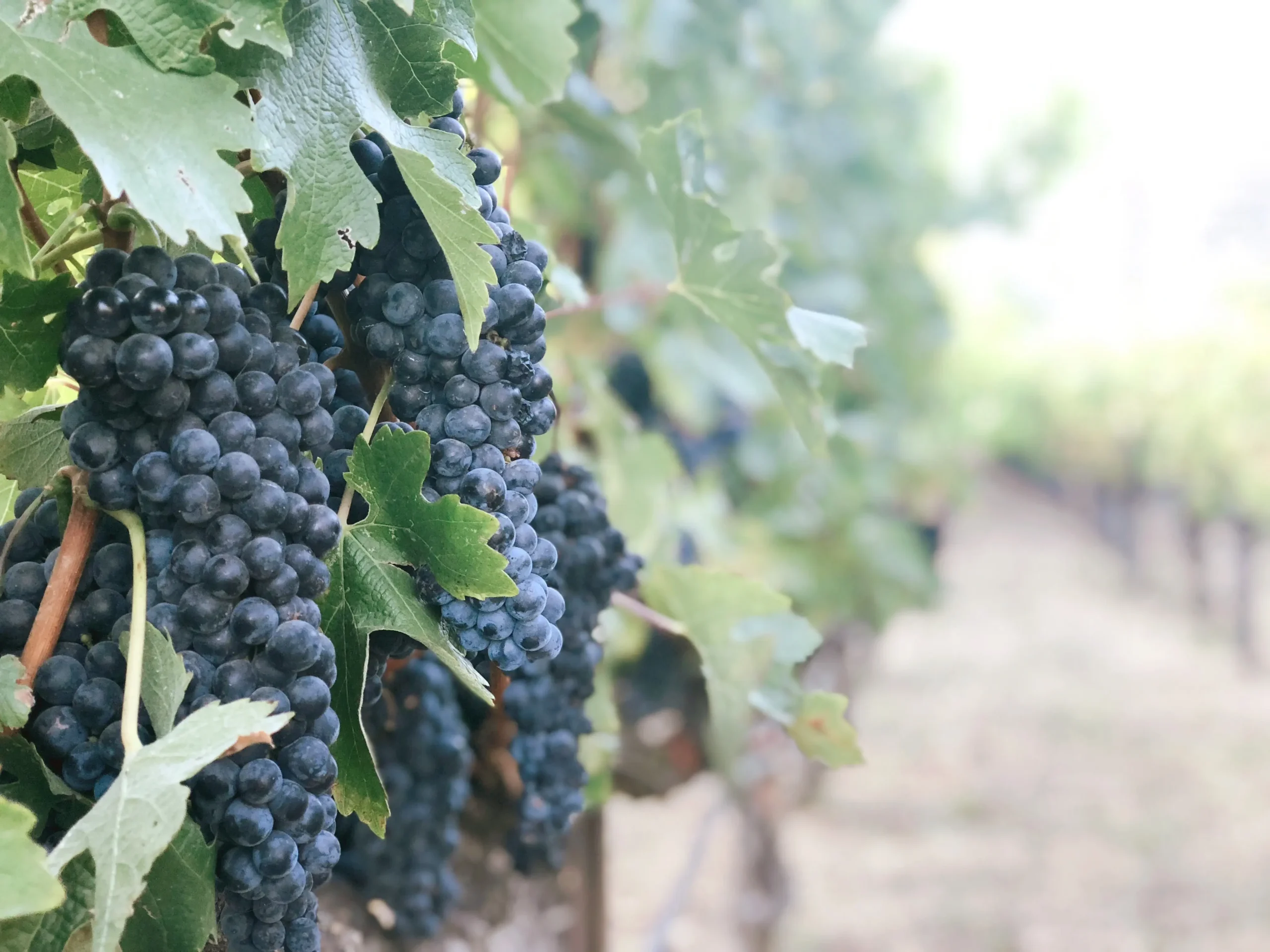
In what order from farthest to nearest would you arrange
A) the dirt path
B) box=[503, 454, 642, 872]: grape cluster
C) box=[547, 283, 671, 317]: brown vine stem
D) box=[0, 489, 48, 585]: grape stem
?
the dirt path, box=[547, 283, 671, 317]: brown vine stem, box=[503, 454, 642, 872]: grape cluster, box=[0, 489, 48, 585]: grape stem

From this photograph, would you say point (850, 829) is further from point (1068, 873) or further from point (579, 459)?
point (579, 459)

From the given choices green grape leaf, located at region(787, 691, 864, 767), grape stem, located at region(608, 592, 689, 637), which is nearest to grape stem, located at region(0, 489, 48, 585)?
grape stem, located at region(608, 592, 689, 637)

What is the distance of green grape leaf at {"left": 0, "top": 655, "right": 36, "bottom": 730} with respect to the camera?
0.40 meters

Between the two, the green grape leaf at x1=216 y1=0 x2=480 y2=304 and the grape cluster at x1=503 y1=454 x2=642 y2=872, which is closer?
the green grape leaf at x1=216 y1=0 x2=480 y2=304

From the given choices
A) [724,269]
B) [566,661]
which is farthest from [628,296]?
[566,661]

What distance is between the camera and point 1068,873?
446 cm

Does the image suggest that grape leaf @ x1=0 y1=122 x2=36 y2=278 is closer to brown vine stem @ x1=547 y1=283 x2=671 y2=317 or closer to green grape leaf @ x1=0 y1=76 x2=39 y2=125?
green grape leaf @ x1=0 y1=76 x2=39 y2=125

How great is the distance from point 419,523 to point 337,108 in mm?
183

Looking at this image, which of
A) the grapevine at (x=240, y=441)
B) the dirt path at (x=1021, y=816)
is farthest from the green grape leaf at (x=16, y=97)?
the dirt path at (x=1021, y=816)

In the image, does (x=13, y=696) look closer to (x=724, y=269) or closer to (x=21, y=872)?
(x=21, y=872)

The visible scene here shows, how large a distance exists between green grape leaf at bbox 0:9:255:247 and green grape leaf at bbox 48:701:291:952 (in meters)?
0.18

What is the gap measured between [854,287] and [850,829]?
314cm

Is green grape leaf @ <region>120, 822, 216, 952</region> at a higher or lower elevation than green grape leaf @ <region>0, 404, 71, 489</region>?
lower

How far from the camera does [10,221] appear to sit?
0.42 meters
